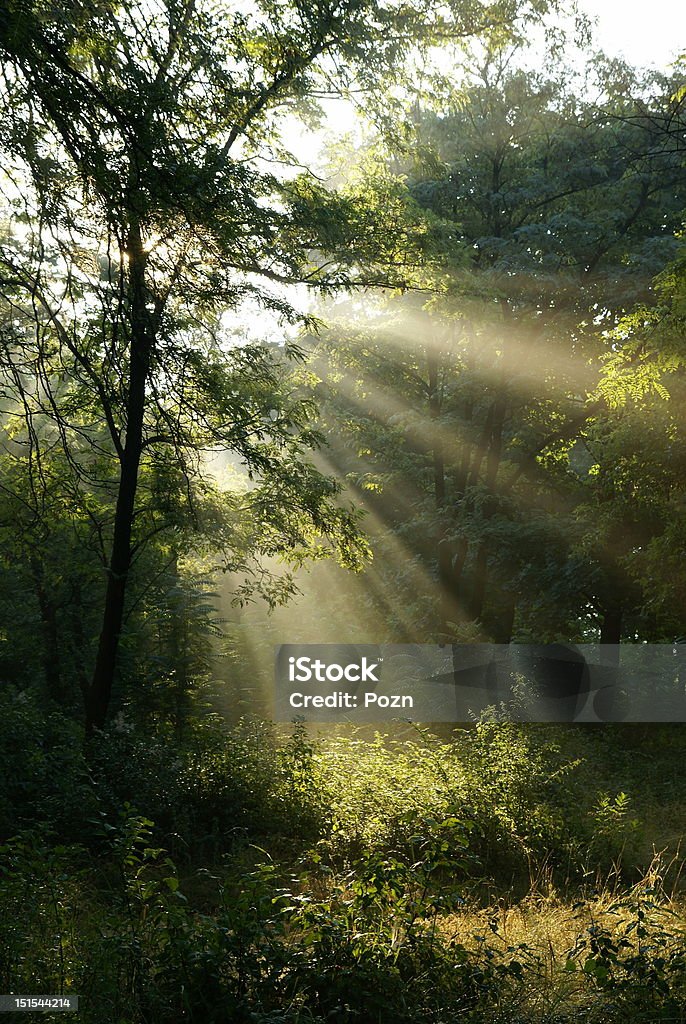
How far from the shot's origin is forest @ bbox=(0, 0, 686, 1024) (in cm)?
448

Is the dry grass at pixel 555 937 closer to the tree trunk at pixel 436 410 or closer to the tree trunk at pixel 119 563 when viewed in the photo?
the tree trunk at pixel 119 563

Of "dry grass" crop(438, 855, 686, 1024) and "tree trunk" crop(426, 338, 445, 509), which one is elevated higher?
"tree trunk" crop(426, 338, 445, 509)

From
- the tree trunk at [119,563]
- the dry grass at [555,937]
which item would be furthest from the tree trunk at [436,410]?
the dry grass at [555,937]

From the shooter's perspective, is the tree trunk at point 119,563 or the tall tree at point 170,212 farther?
the tree trunk at point 119,563

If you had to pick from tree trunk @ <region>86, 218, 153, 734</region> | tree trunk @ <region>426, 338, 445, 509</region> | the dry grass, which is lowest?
the dry grass

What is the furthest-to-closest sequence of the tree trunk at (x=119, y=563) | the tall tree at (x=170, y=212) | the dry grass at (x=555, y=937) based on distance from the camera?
1. the tree trunk at (x=119, y=563)
2. the tall tree at (x=170, y=212)
3. the dry grass at (x=555, y=937)

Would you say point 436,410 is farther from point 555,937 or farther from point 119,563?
point 555,937

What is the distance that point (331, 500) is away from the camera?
1309cm

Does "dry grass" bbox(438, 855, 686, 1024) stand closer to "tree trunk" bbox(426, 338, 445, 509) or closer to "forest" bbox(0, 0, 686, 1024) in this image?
"forest" bbox(0, 0, 686, 1024)

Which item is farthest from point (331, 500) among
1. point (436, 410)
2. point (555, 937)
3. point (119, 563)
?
point (555, 937)

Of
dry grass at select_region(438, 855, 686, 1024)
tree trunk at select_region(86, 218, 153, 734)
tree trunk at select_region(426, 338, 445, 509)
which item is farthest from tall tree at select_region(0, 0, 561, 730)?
tree trunk at select_region(426, 338, 445, 509)

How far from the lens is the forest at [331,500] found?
448cm

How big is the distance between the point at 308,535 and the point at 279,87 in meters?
5.19

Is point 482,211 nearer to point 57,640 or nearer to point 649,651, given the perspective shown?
point 649,651
